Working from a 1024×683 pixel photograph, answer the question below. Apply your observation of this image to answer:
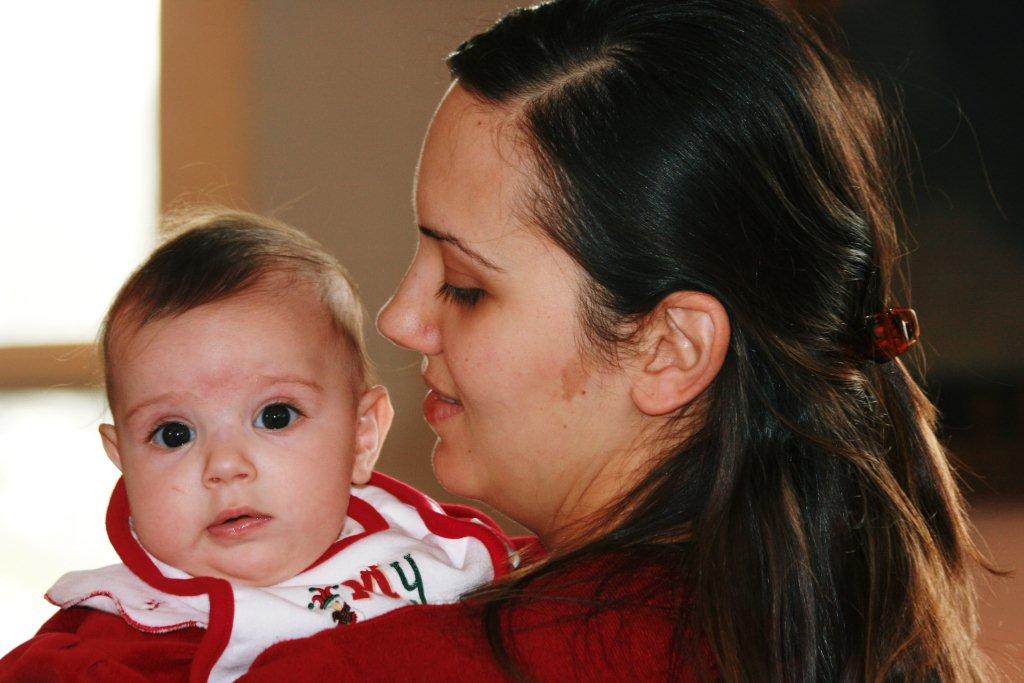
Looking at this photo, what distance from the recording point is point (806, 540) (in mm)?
1222

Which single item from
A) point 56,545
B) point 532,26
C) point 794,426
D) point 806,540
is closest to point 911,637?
point 806,540

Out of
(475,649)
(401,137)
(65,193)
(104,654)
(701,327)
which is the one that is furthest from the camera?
(65,193)

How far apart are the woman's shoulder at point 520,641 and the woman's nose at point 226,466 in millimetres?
282

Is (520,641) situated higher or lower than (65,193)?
higher

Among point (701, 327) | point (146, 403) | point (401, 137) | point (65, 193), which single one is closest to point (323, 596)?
point (146, 403)

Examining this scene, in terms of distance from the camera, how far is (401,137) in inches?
156

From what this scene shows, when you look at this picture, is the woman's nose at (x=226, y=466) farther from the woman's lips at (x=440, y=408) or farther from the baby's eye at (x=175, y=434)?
the woman's lips at (x=440, y=408)

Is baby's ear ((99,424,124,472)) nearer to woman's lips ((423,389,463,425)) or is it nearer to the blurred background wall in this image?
woman's lips ((423,389,463,425))

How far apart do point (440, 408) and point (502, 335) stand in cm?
18

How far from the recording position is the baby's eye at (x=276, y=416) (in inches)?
53.7

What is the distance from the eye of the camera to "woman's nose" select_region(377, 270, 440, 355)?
140 cm

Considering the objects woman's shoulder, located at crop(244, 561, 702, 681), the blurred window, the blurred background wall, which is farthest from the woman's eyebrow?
the blurred window

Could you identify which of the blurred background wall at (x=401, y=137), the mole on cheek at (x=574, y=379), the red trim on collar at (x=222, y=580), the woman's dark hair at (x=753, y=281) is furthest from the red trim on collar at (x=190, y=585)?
the blurred background wall at (x=401, y=137)

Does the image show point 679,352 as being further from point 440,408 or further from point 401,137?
point 401,137
